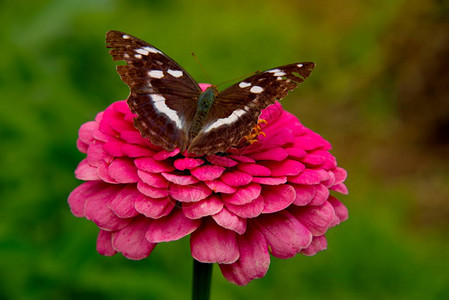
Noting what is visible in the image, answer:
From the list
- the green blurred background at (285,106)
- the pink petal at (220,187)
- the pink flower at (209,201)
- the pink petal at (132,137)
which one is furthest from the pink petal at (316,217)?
the green blurred background at (285,106)

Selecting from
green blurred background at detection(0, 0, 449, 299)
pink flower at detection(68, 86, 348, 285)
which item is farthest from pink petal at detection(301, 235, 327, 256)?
green blurred background at detection(0, 0, 449, 299)

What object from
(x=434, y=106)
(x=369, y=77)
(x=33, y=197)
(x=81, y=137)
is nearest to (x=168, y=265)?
(x=33, y=197)

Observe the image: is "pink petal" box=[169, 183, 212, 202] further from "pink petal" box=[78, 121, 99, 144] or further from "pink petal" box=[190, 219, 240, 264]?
"pink petal" box=[78, 121, 99, 144]

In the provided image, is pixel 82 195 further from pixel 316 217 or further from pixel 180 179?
pixel 316 217

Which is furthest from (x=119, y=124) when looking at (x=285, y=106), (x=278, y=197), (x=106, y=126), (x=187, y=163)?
(x=285, y=106)

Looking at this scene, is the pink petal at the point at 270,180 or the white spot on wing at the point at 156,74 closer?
the pink petal at the point at 270,180

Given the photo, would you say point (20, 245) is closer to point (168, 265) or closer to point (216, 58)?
point (168, 265)

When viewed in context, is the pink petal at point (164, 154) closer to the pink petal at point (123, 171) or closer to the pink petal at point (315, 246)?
the pink petal at point (123, 171)
